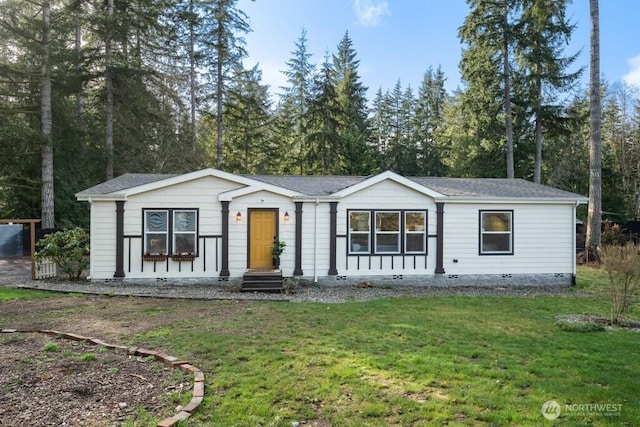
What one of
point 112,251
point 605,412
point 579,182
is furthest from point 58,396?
point 579,182

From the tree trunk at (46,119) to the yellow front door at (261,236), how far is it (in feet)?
32.4

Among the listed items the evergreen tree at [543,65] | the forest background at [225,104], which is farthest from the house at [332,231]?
the evergreen tree at [543,65]

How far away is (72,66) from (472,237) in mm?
17974

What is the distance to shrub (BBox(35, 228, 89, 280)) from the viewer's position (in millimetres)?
11688

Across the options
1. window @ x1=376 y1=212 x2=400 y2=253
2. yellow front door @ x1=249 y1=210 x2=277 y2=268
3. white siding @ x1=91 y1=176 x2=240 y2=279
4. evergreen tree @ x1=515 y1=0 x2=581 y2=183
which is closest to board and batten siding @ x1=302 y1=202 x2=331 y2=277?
yellow front door @ x1=249 y1=210 x2=277 y2=268

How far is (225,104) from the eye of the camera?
2320cm

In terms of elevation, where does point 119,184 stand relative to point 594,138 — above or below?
below

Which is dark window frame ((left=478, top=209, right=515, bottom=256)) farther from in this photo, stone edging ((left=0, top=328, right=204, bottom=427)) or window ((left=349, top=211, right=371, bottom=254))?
stone edging ((left=0, top=328, right=204, bottom=427))

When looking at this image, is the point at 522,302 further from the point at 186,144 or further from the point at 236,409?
the point at 186,144

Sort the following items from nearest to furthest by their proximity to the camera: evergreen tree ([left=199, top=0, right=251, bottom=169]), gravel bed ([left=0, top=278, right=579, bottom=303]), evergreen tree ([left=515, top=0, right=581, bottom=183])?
1. gravel bed ([left=0, top=278, right=579, bottom=303])
2. evergreen tree ([left=515, top=0, right=581, bottom=183])
3. evergreen tree ([left=199, top=0, right=251, bottom=169])

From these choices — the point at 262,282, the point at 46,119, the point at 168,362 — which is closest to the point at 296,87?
the point at 46,119

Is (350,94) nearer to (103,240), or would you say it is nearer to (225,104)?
(225,104)

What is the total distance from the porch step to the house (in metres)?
0.71

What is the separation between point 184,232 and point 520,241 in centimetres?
1020
